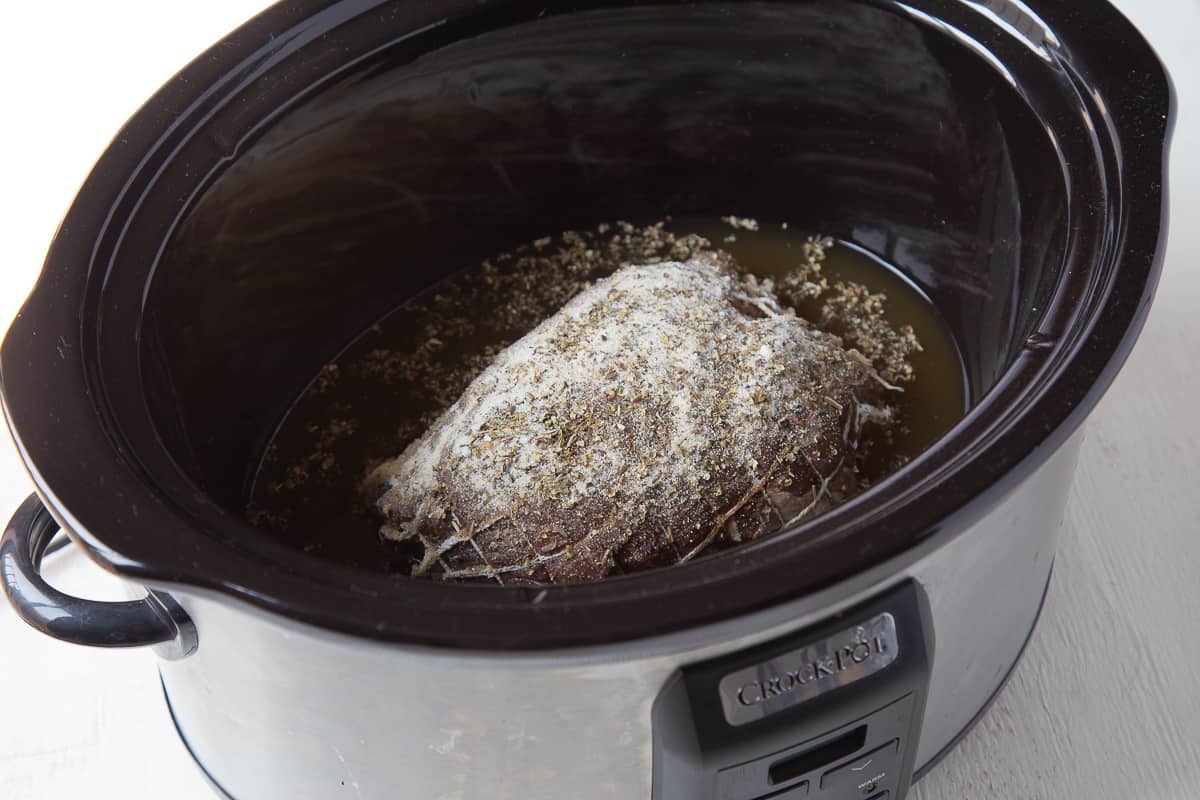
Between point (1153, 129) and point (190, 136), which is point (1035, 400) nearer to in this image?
point (1153, 129)

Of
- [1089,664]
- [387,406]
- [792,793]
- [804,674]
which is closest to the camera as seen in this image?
[804,674]

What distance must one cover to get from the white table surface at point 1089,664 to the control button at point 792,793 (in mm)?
340

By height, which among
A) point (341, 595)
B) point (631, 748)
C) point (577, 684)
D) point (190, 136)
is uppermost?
point (190, 136)

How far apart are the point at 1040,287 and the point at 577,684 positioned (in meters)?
0.61

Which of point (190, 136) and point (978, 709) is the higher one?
point (190, 136)

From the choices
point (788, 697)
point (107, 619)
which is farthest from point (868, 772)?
point (107, 619)

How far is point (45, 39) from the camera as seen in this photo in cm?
214

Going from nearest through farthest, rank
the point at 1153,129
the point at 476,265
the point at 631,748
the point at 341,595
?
the point at 341,595, the point at 631,748, the point at 1153,129, the point at 476,265

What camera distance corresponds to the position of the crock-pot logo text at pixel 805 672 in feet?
2.79

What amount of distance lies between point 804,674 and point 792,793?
16 centimetres

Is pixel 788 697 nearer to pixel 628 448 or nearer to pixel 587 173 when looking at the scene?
pixel 628 448

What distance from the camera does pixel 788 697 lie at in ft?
2.83

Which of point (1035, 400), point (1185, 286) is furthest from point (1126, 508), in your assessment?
point (1035, 400)

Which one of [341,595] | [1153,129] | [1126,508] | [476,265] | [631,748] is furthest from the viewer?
[476,265]
